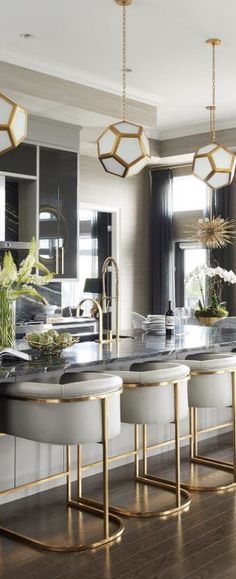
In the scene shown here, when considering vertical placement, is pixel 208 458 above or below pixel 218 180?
below

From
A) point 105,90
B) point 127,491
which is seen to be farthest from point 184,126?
point 127,491

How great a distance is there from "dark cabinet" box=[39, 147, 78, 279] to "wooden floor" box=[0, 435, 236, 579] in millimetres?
3375

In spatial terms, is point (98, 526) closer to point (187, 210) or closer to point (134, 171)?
point (134, 171)

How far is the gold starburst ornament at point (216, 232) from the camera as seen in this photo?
346 inches

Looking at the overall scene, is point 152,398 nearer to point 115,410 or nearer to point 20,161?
point 115,410

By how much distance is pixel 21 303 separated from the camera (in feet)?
25.6

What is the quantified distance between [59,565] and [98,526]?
0.49 m

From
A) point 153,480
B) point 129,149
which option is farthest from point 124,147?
point 153,480

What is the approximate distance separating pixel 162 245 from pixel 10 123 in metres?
5.87

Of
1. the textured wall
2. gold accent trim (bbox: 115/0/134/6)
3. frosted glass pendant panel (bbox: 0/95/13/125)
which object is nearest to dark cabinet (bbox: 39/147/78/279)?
the textured wall

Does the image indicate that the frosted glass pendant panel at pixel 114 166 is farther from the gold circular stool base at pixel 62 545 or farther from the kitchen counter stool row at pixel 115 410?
the gold circular stool base at pixel 62 545

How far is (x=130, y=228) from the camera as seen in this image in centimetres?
955

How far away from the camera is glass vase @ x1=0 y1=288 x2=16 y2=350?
156 inches

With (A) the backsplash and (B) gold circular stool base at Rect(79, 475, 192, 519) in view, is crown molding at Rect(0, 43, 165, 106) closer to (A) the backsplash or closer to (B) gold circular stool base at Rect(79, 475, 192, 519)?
(A) the backsplash
